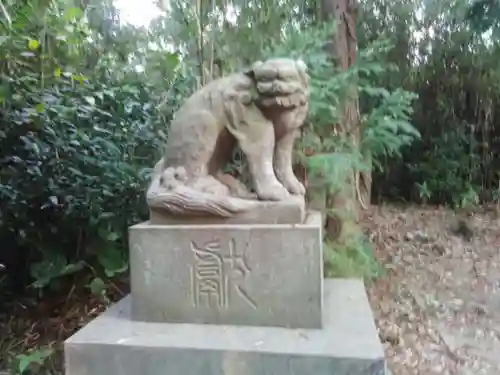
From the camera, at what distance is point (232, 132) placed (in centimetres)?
212

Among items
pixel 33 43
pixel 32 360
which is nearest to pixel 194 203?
pixel 32 360

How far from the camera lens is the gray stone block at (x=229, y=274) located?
1988 millimetres

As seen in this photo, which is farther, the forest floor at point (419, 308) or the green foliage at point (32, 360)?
the forest floor at point (419, 308)

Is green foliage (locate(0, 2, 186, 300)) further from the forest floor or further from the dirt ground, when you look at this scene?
the dirt ground

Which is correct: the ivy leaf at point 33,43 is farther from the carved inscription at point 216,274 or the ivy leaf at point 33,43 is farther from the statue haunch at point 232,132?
the carved inscription at point 216,274

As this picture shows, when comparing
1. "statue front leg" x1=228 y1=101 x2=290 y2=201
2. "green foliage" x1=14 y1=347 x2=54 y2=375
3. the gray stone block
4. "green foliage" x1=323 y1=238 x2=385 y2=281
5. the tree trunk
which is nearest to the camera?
the gray stone block

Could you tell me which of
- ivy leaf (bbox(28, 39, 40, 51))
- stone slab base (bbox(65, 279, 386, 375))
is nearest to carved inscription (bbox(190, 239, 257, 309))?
stone slab base (bbox(65, 279, 386, 375))

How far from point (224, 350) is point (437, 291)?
9.20 feet

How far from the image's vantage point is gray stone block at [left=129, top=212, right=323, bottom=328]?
1.99 m

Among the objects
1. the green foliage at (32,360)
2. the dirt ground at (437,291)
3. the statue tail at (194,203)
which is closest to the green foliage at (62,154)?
the green foliage at (32,360)

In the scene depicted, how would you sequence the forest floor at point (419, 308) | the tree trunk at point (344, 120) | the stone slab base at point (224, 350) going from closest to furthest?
the stone slab base at point (224, 350), the forest floor at point (419, 308), the tree trunk at point (344, 120)

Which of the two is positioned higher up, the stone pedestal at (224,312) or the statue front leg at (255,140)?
the statue front leg at (255,140)

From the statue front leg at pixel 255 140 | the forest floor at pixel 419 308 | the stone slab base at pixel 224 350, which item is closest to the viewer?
the stone slab base at pixel 224 350

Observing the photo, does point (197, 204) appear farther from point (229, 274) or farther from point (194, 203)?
point (229, 274)
